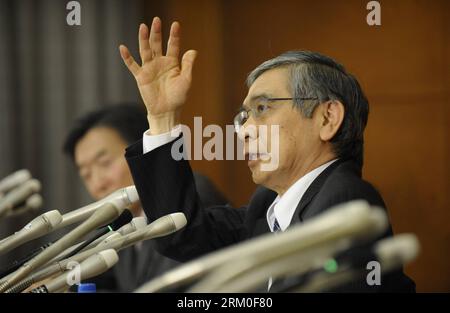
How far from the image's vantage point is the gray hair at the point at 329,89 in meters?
1.62

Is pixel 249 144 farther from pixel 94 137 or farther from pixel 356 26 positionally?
pixel 94 137

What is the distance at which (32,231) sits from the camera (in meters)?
1.10

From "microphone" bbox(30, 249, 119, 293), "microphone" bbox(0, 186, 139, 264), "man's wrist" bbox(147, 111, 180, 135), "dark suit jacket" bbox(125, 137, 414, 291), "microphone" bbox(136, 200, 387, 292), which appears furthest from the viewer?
"man's wrist" bbox(147, 111, 180, 135)

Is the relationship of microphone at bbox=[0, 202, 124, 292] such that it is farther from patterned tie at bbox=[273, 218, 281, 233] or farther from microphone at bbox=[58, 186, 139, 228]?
patterned tie at bbox=[273, 218, 281, 233]

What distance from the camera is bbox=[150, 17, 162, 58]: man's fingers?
1.51 m

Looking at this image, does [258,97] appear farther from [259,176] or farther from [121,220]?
[121,220]

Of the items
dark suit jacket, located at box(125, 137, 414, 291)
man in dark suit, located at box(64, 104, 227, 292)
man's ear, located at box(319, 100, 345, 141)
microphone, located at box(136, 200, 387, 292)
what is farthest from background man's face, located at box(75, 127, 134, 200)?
microphone, located at box(136, 200, 387, 292)

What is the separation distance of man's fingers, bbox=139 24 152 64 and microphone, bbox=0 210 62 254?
50cm

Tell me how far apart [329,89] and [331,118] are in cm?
6

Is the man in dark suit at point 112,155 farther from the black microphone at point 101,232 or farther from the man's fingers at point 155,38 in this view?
the black microphone at point 101,232

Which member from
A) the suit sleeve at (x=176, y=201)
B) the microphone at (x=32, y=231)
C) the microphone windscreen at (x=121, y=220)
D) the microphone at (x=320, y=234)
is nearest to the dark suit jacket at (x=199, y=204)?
the suit sleeve at (x=176, y=201)

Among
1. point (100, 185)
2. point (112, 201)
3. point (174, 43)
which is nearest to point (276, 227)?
point (174, 43)
